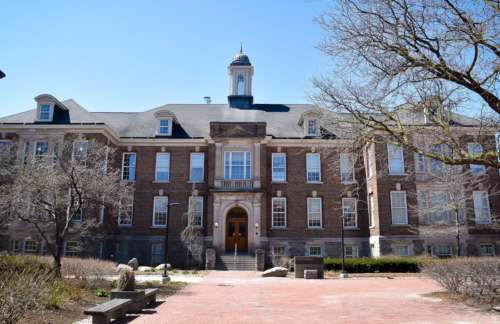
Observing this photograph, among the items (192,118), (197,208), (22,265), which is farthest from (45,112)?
(22,265)

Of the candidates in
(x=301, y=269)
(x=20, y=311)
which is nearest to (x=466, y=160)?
(x=20, y=311)

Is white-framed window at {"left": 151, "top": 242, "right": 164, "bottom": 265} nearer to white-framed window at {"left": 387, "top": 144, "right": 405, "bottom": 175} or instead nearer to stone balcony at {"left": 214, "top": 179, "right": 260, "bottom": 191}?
stone balcony at {"left": 214, "top": 179, "right": 260, "bottom": 191}

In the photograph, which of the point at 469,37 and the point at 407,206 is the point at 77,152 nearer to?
the point at 469,37

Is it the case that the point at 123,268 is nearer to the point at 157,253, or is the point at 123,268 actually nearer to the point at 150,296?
the point at 150,296

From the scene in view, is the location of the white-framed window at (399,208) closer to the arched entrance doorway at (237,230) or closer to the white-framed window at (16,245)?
the arched entrance doorway at (237,230)

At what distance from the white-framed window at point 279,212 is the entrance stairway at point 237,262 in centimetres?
358

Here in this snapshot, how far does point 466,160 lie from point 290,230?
22.4 meters

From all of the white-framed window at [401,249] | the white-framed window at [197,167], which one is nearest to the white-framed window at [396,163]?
the white-framed window at [401,249]

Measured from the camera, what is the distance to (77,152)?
2147 cm

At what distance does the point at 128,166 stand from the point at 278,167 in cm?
1144

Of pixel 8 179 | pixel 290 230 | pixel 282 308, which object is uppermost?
pixel 8 179

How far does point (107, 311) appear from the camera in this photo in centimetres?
892

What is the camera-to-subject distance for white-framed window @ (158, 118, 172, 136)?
33.9 m

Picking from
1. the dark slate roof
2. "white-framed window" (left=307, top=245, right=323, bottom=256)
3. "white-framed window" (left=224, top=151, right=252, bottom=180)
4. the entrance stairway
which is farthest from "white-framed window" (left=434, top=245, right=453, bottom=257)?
"white-framed window" (left=224, top=151, right=252, bottom=180)
